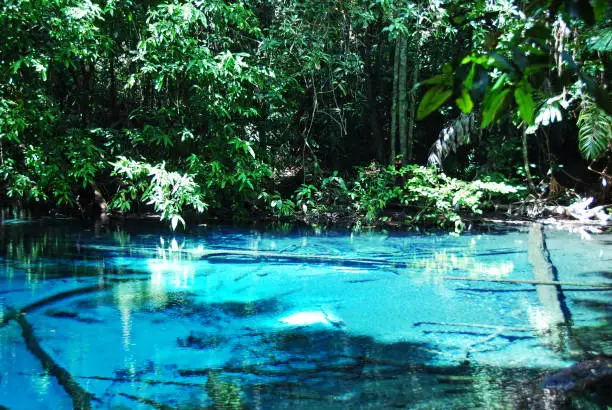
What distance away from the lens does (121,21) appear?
26.0ft

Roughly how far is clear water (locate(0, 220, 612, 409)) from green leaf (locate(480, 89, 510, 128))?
1.59 metres

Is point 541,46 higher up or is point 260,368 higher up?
point 541,46

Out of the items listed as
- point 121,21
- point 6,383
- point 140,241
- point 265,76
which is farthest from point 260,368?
point 121,21

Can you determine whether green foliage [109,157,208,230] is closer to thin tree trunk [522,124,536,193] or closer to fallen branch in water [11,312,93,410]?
fallen branch in water [11,312,93,410]

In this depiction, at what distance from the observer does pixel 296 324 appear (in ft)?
12.9

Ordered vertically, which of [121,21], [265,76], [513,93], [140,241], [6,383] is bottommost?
[6,383]

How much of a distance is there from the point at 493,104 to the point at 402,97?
8288 millimetres

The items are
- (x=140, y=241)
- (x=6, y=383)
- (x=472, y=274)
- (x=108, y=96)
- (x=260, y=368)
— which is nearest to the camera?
(x=6, y=383)

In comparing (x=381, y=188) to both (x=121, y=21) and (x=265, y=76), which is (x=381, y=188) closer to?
(x=265, y=76)

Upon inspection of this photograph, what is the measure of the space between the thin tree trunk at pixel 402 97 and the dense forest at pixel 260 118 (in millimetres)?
27

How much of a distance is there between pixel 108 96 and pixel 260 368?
742cm

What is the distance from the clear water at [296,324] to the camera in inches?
113

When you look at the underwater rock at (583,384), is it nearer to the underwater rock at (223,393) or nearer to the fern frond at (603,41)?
the underwater rock at (223,393)

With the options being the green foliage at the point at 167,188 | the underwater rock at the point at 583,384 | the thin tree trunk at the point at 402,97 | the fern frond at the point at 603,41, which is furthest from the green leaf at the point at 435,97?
the thin tree trunk at the point at 402,97
